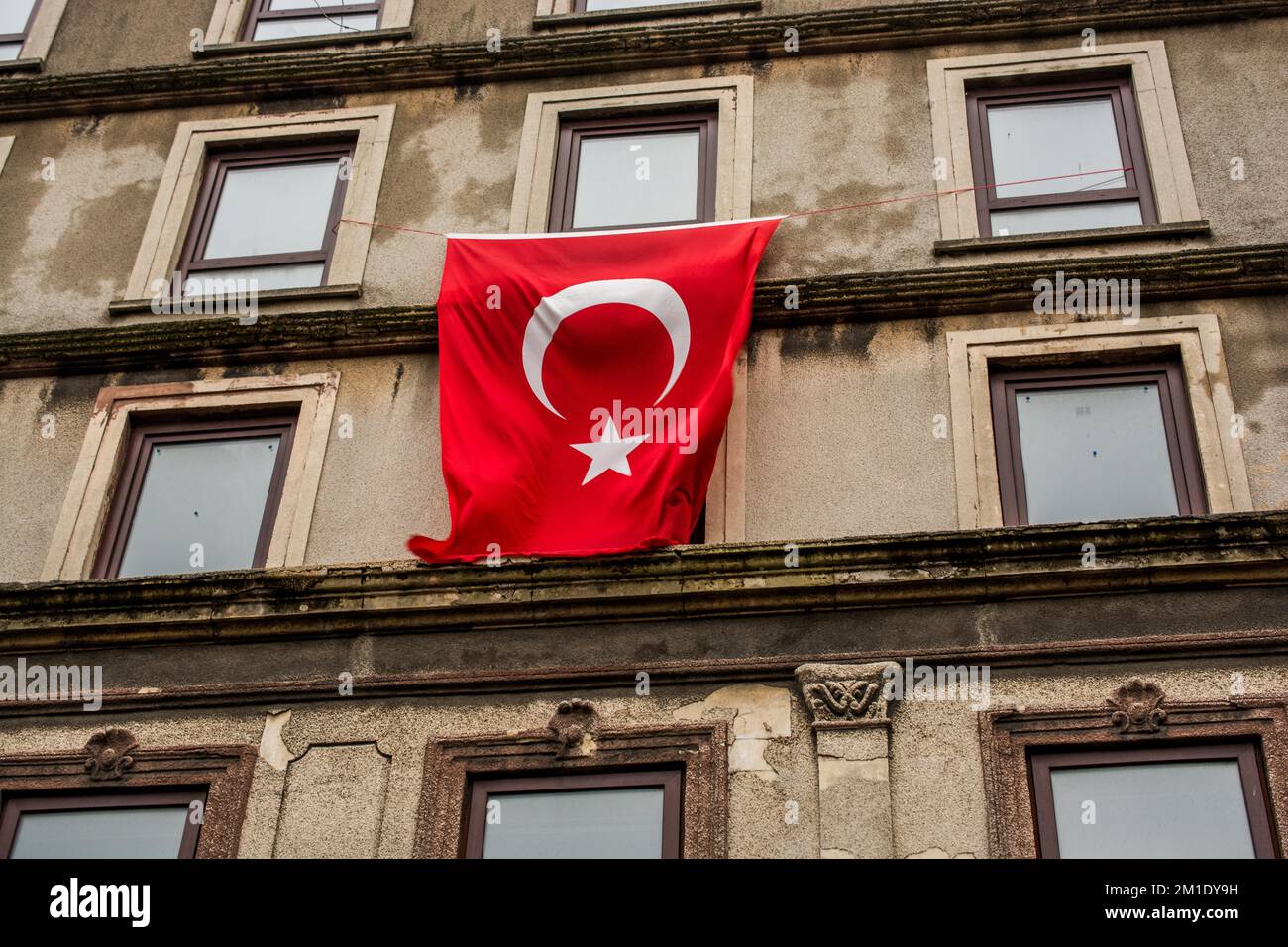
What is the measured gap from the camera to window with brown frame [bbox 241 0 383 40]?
1944 centimetres

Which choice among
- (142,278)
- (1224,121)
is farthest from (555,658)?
(1224,121)

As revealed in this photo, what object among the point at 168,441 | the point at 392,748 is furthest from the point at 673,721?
the point at 168,441

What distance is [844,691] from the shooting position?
12812 mm

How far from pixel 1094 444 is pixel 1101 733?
293cm

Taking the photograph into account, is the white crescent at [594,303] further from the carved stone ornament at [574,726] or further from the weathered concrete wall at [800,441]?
the carved stone ornament at [574,726]

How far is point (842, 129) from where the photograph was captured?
17078 mm

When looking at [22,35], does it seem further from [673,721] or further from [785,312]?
[673,721]

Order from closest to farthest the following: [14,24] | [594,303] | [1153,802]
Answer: [1153,802]
[594,303]
[14,24]

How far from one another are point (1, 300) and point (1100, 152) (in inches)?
412
